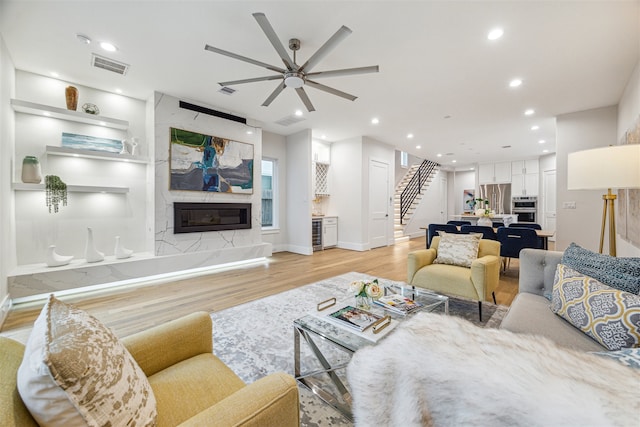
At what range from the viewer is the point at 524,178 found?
8758 millimetres

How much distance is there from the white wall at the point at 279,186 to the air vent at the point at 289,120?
33.2 inches

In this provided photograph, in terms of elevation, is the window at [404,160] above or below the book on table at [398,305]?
above

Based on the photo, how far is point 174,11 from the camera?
7.74 ft

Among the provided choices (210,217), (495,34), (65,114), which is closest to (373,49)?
(495,34)

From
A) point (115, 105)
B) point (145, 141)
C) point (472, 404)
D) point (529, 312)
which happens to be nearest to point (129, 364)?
point (472, 404)

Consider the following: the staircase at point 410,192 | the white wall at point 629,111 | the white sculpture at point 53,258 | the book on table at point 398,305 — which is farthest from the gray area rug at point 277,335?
the staircase at point 410,192

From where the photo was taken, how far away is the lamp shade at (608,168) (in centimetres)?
188

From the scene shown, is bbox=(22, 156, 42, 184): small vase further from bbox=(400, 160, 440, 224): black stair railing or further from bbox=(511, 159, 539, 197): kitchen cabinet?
bbox=(511, 159, 539, 197): kitchen cabinet

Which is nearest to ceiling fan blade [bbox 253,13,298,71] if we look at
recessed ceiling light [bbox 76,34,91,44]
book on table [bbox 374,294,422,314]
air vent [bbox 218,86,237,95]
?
air vent [bbox 218,86,237,95]

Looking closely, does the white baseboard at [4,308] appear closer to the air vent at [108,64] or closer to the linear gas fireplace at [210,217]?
the linear gas fireplace at [210,217]

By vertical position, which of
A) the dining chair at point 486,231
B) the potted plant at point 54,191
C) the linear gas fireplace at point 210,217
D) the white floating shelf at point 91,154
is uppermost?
the white floating shelf at point 91,154

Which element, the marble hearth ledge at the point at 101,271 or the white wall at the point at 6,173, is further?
the marble hearth ledge at the point at 101,271

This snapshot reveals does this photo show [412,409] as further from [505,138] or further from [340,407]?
[505,138]

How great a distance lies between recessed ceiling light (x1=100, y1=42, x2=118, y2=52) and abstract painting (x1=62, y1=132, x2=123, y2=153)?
148 cm
